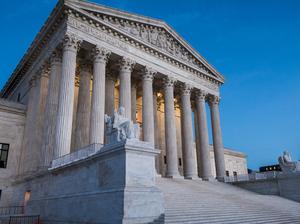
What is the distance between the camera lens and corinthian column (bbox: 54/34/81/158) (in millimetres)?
20473

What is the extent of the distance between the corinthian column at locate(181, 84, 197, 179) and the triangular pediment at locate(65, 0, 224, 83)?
4.53m

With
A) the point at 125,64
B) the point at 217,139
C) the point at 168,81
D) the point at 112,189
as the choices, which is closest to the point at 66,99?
the point at 125,64

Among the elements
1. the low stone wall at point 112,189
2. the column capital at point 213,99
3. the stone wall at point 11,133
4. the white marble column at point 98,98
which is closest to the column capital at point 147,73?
the white marble column at point 98,98

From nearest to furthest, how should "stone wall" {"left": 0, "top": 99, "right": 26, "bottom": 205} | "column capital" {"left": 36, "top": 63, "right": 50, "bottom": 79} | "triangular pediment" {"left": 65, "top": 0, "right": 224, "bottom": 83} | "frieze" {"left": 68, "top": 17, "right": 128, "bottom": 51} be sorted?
"frieze" {"left": 68, "top": 17, "right": 128, "bottom": 51} < "triangular pediment" {"left": 65, "top": 0, "right": 224, "bottom": 83} < "stone wall" {"left": 0, "top": 99, "right": 26, "bottom": 205} < "column capital" {"left": 36, "top": 63, "right": 50, "bottom": 79}

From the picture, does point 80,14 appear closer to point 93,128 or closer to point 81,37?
point 81,37

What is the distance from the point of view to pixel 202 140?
3428 cm

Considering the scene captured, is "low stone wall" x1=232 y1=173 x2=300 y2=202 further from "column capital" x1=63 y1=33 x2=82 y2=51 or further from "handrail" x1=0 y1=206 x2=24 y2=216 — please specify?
"column capital" x1=63 y1=33 x2=82 y2=51

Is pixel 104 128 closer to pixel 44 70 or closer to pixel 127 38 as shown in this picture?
pixel 44 70

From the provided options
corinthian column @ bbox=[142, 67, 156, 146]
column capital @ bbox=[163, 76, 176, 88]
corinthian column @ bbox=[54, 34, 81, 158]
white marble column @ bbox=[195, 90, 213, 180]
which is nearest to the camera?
corinthian column @ bbox=[54, 34, 81, 158]

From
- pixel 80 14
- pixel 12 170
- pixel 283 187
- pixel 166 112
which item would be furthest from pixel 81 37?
pixel 283 187

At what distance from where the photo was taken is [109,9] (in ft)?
87.1

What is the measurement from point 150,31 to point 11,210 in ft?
78.7

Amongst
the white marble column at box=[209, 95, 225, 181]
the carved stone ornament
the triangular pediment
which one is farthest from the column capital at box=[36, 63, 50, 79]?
the white marble column at box=[209, 95, 225, 181]

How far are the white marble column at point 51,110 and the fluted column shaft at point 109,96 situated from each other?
20.3ft
